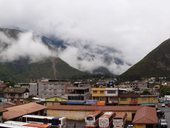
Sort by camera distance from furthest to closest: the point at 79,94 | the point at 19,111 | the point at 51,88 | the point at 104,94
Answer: the point at 51,88, the point at 104,94, the point at 79,94, the point at 19,111

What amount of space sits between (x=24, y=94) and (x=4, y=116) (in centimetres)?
4941

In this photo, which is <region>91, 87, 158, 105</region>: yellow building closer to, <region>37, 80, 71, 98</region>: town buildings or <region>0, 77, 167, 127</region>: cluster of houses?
<region>0, 77, 167, 127</region>: cluster of houses

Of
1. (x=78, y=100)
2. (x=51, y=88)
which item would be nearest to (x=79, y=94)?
(x=78, y=100)

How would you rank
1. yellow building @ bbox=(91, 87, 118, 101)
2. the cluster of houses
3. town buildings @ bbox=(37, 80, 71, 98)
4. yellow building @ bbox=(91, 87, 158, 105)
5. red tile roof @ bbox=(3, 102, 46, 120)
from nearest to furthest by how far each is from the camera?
red tile roof @ bbox=(3, 102, 46, 120), the cluster of houses, yellow building @ bbox=(91, 87, 158, 105), yellow building @ bbox=(91, 87, 118, 101), town buildings @ bbox=(37, 80, 71, 98)

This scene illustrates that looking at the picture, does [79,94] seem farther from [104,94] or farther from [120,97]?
[120,97]

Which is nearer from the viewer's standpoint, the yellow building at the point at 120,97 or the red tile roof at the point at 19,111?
the red tile roof at the point at 19,111

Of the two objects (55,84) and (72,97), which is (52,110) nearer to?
(72,97)

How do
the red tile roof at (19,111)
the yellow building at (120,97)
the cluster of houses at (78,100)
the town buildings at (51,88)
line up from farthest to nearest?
the town buildings at (51,88) < the yellow building at (120,97) < the cluster of houses at (78,100) < the red tile roof at (19,111)

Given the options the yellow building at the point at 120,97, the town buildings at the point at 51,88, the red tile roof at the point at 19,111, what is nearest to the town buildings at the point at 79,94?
the yellow building at the point at 120,97

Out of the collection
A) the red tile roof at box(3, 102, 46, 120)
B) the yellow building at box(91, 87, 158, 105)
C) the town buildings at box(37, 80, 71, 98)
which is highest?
the town buildings at box(37, 80, 71, 98)

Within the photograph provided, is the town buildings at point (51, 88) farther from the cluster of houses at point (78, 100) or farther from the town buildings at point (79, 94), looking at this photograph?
the town buildings at point (79, 94)

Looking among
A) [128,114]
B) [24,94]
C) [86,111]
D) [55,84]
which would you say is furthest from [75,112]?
[55,84]

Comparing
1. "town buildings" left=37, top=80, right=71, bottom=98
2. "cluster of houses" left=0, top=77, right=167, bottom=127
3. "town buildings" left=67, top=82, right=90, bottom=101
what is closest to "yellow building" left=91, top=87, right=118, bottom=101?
"cluster of houses" left=0, top=77, right=167, bottom=127

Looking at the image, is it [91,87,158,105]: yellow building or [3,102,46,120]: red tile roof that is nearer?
[3,102,46,120]: red tile roof
